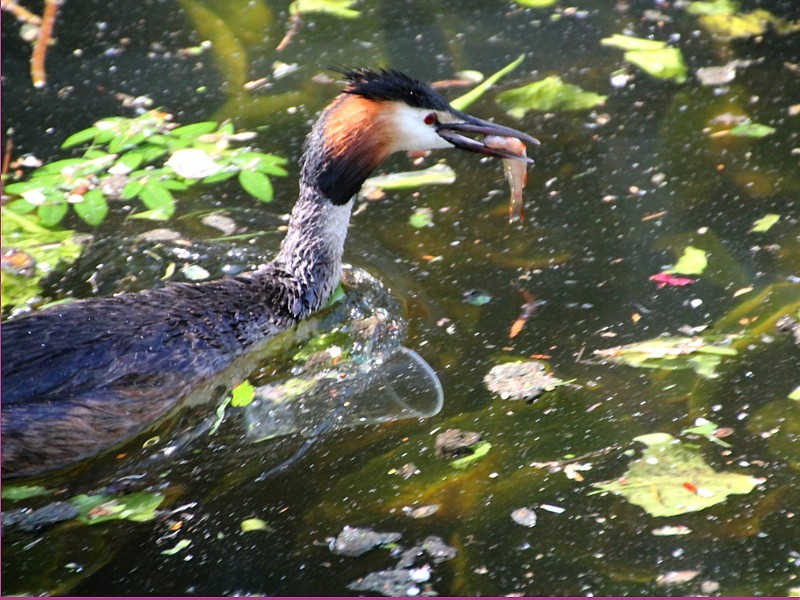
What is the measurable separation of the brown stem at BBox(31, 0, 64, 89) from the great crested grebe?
260 centimetres

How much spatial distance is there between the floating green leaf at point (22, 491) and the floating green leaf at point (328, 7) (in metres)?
4.32

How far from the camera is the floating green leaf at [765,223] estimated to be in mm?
5156

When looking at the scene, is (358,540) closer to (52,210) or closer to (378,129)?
(378,129)

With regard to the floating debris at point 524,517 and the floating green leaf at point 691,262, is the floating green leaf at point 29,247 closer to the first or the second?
the floating debris at point 524,517

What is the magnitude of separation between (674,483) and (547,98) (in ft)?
10.1

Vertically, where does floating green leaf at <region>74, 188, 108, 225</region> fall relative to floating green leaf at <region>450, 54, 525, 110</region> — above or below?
below

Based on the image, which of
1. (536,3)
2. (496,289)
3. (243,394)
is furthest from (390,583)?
(536,3)

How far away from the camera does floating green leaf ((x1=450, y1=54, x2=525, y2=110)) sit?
6326 mm

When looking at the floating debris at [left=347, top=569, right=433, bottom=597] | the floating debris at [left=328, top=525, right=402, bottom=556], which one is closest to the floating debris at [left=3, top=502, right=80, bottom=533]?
the floating debris at [left=328, top=525, right=402, bottom=556]

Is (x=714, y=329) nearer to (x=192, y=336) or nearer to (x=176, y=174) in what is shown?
(x=192, y=336)

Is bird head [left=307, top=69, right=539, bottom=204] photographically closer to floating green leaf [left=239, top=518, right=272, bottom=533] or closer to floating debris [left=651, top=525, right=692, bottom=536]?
floating green leaf [left=239, top=518, right=272, bottom=533]

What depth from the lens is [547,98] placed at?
630cm

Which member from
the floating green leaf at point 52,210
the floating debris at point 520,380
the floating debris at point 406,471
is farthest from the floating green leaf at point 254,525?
the floating green leaf at point 52,210

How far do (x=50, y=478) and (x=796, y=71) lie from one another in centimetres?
462
